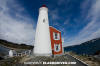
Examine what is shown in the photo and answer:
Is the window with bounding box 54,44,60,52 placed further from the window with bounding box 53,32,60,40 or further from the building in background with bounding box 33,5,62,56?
the window with bounding box 53,32,60,40

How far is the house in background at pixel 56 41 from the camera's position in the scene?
15.8 m

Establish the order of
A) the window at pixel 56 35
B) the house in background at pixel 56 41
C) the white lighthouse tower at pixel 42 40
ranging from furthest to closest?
the window at pixel 56 35 < the house in background at pixel 56 41 < the white lighthouse tower at pixel 42 40

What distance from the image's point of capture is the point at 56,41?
16516 millimetres

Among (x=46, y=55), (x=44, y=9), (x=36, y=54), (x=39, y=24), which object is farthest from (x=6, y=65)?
(x=44, y=9)

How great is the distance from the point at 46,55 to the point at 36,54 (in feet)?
6.54

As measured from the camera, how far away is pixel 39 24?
47.6 ft

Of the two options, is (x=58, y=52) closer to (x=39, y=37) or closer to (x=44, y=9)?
(x=39, y=37)


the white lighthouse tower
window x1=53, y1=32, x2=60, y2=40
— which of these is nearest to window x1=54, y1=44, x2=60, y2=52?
window x1=53, y1=32, x2=60, y2=40

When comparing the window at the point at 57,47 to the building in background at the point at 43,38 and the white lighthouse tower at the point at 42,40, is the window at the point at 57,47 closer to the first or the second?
the building in background at the point at 43,38

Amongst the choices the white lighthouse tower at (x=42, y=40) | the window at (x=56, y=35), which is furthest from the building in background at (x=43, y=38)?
the window at (x=56, y=35)

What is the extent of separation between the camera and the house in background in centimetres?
1580

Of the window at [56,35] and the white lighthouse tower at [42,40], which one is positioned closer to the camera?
the white lighthouse tower at [42,40]

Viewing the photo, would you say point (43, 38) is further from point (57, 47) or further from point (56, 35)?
point (57, 47)

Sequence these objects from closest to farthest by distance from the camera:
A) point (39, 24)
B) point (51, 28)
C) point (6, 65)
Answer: point (6, 65), point (39, 24), point (51, 28)
